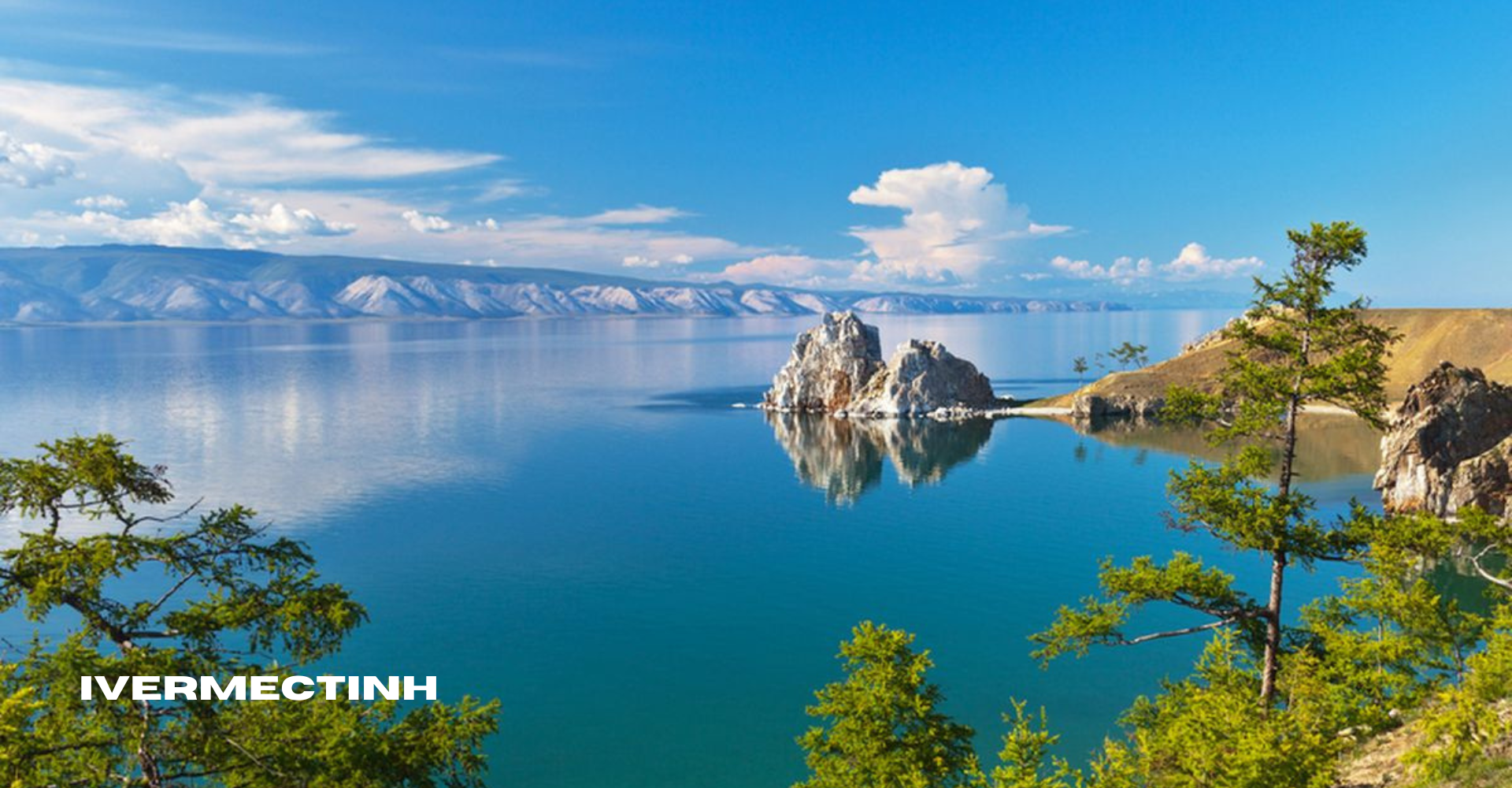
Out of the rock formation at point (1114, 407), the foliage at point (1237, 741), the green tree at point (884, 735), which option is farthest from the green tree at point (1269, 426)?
the rock formation at point (1114, 407)

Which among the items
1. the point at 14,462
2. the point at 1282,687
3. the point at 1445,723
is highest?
the point at 14,462

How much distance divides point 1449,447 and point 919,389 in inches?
4217

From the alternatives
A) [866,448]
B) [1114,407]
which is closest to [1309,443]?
[1114,407]

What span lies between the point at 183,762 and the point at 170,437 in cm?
15756

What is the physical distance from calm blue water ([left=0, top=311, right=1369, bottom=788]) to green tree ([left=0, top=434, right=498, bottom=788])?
88.7ft

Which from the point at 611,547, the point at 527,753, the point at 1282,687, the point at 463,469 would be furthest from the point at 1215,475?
the point at 463,469

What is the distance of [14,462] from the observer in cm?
1600

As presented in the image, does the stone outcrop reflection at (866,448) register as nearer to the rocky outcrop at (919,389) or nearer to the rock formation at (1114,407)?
the rocky outcrop at (919,389)

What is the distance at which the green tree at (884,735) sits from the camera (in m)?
27.4

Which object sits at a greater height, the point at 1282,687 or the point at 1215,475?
the point at 1215,475

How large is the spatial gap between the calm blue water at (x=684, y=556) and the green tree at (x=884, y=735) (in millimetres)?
15794

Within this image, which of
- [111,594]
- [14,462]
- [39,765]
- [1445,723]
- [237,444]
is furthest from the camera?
[237,444]

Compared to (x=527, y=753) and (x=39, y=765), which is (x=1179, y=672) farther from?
(x=39, y=765)

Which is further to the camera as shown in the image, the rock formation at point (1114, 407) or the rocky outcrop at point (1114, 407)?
the rocky outcrop at point (1114, 407)
